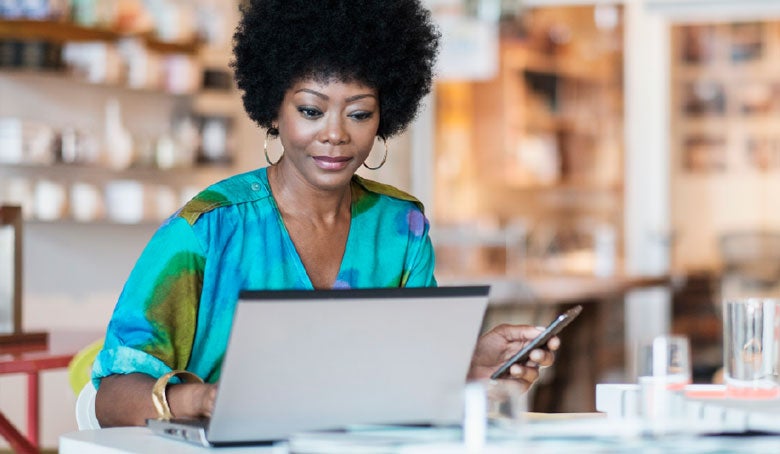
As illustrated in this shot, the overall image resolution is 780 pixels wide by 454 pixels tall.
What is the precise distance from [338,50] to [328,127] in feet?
0.44

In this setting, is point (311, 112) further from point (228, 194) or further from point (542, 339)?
point (542, 339)

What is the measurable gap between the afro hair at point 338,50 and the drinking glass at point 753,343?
68cm

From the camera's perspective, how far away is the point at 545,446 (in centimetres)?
136

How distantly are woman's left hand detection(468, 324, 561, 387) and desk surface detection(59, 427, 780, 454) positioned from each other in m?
0.39

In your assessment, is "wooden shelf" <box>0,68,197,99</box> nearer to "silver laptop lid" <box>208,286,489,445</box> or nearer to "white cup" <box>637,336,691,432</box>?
"white cup" <box>637,336,691,432</box>

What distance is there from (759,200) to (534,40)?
2.40 meters

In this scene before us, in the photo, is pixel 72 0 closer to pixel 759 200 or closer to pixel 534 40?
pixel 534 40

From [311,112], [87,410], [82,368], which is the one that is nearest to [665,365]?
[311,112]

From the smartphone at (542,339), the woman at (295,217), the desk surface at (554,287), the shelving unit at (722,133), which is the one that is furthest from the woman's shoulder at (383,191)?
the shelving unit at (722,133)

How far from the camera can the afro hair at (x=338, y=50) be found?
2.01 m

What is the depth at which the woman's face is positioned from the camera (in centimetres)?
197

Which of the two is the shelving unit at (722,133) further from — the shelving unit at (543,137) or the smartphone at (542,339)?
the smartphone at (542,339)

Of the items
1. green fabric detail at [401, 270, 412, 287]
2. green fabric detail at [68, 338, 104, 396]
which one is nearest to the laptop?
green fabric detail at [401, 270, 412, 287]

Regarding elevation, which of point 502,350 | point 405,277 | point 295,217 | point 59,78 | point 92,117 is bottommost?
point 502,350
